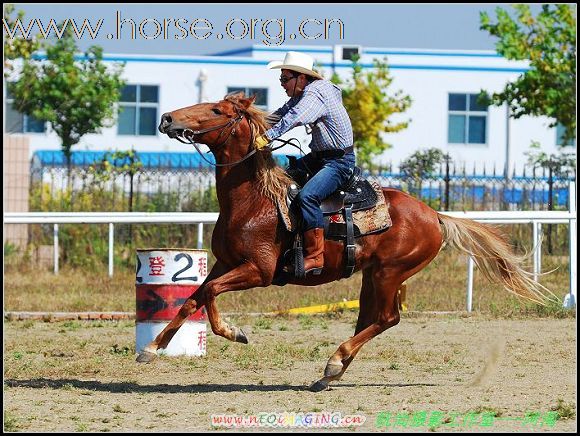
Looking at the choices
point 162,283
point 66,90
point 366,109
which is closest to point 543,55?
point 366,109

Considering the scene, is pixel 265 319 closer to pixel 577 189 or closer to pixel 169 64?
pixel 577 189

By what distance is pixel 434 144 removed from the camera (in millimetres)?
41906

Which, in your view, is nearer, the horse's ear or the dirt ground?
the dirt ground

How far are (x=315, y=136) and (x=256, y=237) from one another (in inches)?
40.8

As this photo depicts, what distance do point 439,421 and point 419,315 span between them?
728cm

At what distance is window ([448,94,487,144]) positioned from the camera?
42.6m

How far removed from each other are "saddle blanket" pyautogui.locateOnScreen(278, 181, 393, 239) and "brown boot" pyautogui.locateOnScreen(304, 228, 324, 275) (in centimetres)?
12

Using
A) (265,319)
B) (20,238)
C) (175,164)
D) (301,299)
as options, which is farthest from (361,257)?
(175,164)

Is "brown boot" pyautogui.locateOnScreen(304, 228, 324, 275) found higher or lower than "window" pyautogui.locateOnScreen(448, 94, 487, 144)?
lower

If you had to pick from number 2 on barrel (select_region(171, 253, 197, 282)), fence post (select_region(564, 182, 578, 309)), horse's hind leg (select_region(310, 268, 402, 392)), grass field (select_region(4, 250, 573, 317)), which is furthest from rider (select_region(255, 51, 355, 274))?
fence post (select_region(564, 182, 578, 309))

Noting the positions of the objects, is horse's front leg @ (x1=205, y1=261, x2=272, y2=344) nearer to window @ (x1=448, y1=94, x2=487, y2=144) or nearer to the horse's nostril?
the horse's nostril

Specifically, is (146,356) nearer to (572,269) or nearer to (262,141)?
(262,141)

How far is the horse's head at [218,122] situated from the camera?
9448mm

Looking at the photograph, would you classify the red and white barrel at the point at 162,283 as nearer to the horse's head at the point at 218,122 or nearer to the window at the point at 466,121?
the horse's head at the point at 218,122
